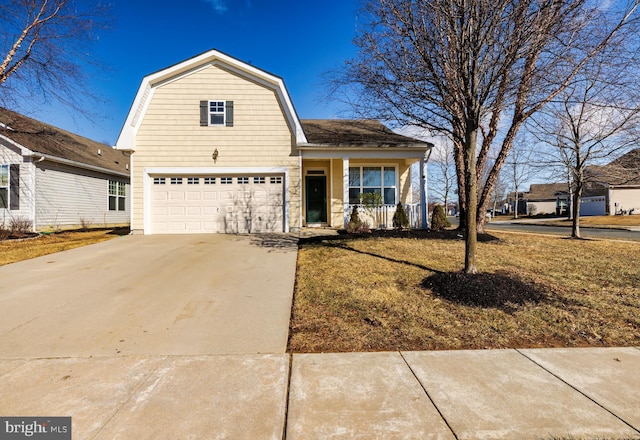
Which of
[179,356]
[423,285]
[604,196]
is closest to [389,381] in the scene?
[179,356]

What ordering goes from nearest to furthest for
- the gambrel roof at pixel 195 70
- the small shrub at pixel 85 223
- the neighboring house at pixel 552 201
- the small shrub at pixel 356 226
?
the small shrub at pixel 356 226
the gambrel roof at pixel 195 70
the small shrub at pixel 85 223
the neighboring house at pixel 552 201

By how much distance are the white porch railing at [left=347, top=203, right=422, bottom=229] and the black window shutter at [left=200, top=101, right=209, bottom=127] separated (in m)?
6.35

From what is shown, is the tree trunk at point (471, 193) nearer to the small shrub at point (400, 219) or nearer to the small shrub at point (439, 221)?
the small shrub at point (400, 219)

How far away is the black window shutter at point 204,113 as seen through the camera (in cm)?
1194

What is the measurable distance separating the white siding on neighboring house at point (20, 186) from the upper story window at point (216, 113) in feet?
25.7

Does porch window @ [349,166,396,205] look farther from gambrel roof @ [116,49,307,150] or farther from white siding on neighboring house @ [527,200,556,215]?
white siding on neighboring house @ [527,200,556,215]

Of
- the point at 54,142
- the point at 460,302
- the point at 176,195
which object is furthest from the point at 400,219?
the point at 54,142

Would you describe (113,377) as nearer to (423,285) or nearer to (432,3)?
(423,285)

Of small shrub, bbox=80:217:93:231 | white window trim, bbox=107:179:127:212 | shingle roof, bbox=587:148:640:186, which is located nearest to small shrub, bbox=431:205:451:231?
shingle roof, bbox=587:148:640:186

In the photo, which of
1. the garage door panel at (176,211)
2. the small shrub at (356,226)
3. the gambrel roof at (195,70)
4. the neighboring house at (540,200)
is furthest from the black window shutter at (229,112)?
the neighboring house at (540,200)

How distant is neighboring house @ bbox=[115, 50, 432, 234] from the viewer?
1180 cm

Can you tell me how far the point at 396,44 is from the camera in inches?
213

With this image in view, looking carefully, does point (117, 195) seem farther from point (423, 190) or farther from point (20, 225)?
point (423, 190)

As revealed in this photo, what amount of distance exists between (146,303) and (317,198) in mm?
9835
